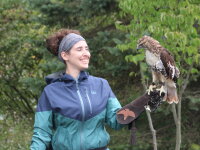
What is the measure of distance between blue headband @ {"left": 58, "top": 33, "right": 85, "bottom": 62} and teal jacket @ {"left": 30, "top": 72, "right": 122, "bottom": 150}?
0.58ft

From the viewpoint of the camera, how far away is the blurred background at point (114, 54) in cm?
505

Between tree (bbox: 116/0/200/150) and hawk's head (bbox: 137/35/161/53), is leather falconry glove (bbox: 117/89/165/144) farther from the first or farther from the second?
tree (bbox: 116/0/200/150)

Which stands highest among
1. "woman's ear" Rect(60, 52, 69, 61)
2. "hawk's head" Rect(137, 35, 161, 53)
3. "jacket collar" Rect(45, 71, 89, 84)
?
"hawk's head" Rect(137, 35, 161, 53)

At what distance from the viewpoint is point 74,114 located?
2.91m

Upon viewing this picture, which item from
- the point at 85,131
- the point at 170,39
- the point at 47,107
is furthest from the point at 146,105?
the point at 170,39

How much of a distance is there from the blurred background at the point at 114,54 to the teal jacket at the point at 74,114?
1876 millimetres

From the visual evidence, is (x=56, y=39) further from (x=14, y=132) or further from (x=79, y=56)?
(x=14, y=132)

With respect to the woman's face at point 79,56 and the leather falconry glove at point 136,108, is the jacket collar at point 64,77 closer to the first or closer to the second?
the woman's face at point 79,56

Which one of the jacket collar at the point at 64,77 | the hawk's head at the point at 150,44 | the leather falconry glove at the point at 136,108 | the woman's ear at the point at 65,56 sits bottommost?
the leather falconry glove at the point at 136,108

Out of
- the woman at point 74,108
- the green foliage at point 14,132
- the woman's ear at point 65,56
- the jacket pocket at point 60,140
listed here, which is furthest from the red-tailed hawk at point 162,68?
the green foliage at point 14,132

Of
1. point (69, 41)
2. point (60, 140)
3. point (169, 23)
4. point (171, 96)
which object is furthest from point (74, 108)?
point (169, 23)

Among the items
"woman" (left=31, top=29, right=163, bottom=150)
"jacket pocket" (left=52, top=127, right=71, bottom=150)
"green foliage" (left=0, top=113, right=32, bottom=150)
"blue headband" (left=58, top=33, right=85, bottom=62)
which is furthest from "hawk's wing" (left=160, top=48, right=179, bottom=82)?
"green foliage" (left=0, top=113, right=32, bottom=150)

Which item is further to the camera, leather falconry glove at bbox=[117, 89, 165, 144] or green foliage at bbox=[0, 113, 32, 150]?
green foliage at bbox=[0, 113, 32, 150]

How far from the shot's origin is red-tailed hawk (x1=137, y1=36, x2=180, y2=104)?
291 centimetres
